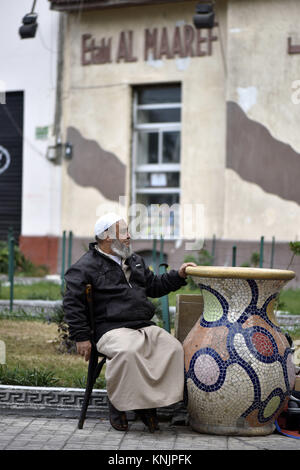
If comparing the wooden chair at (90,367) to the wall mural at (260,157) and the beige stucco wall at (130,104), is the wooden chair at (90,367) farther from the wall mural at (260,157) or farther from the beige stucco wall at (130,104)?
the beige stucco wall at (130,104)

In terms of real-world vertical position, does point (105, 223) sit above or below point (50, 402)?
above

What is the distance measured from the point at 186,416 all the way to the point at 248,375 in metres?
0.73

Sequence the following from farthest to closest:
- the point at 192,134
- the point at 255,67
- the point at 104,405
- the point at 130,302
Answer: the point at 192,134, the point at 255,67, the point at 104,405, the point at 130,302

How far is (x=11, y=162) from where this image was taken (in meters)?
13.2

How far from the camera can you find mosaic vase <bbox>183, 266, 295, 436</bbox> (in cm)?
404

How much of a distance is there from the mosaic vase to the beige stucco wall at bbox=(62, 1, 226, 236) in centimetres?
752

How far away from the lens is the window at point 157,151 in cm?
1236

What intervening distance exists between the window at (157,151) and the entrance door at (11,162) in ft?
7.38

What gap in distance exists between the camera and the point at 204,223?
11875 millimetres

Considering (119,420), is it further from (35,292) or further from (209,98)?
(209,98)

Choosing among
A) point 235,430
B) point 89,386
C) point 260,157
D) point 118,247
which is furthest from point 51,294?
point 235,430

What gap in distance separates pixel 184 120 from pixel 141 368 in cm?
829
